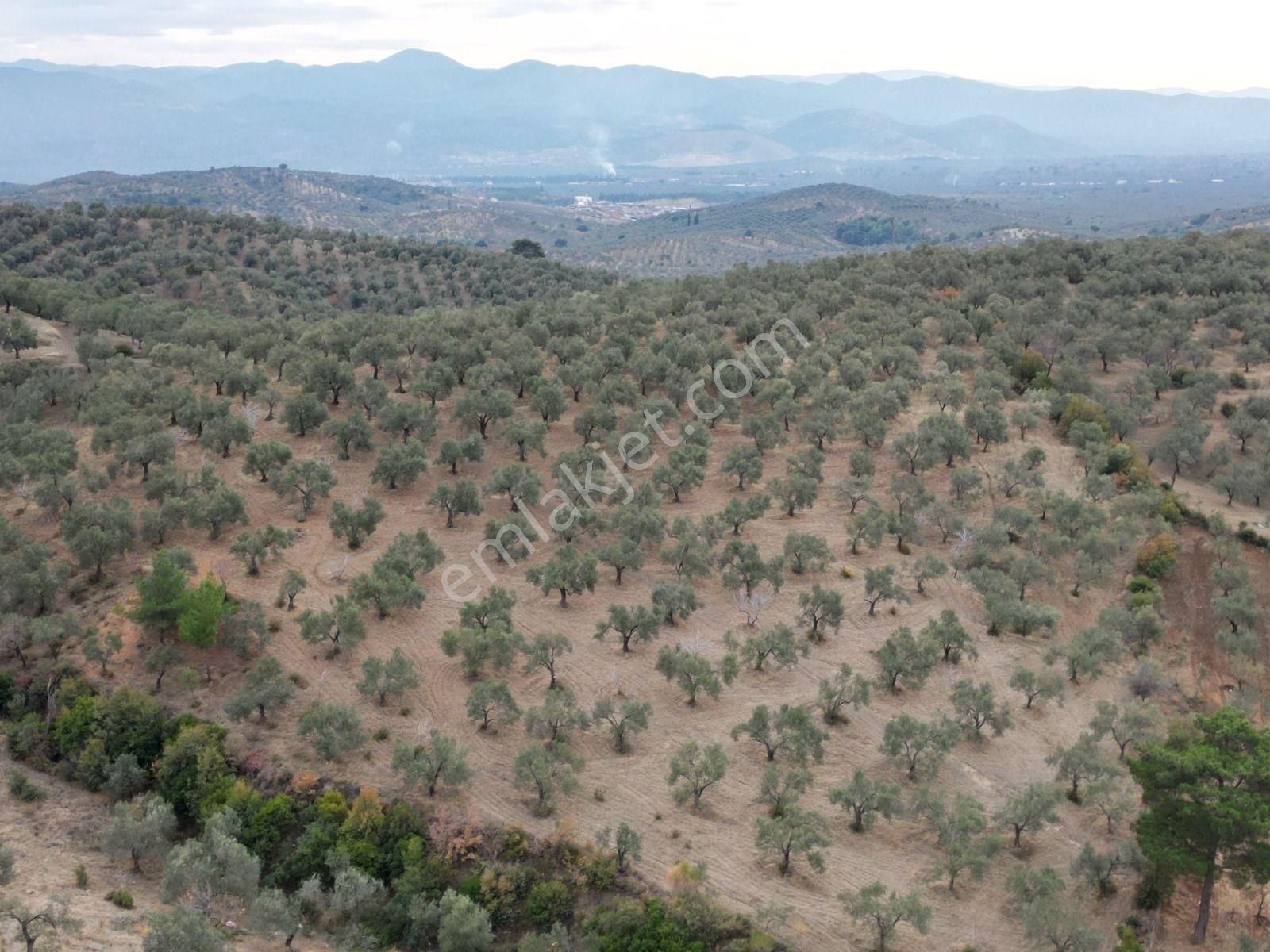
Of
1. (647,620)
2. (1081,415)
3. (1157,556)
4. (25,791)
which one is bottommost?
(25,791)

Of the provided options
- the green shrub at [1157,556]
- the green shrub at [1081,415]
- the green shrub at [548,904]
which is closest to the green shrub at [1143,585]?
the green shrub at [1157,556]

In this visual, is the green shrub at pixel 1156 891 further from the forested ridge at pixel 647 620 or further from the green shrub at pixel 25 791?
the green shrub at pixel 25 791

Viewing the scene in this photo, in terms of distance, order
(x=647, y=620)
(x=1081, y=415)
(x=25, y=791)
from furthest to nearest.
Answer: (x=1081, y=415) → (x=647, y=620) → (x=25, y=791)

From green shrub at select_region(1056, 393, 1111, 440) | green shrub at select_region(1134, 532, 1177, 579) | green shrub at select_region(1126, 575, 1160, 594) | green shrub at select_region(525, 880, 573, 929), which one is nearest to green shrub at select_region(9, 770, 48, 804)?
green shrub at select_region(525, 880, 573, 929)

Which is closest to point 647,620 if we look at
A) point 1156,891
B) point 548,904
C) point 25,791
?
point 548,904

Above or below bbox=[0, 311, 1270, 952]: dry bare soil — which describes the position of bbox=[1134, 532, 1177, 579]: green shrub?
above

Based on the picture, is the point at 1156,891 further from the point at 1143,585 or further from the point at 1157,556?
the point at 1157,556

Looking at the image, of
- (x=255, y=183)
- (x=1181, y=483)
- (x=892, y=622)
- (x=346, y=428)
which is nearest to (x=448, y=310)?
(x=346, y=428)

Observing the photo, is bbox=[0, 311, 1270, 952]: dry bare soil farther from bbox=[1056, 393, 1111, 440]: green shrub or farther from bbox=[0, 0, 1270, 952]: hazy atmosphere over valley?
bbox=[1056, 393, 1111, 440]: green shrub
